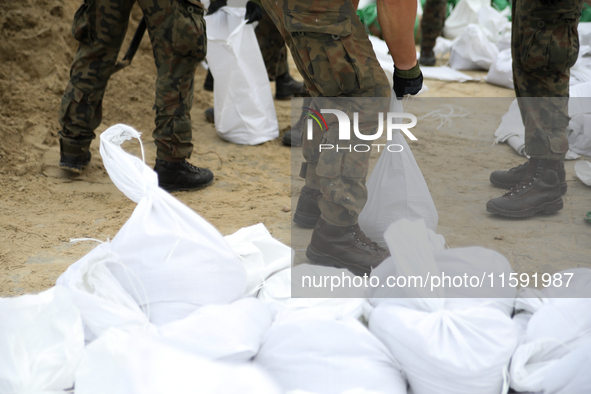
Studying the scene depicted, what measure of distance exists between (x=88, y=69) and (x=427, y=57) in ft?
13.2

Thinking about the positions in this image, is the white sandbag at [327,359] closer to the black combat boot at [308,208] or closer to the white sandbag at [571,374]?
the white sandbag at [571,374]

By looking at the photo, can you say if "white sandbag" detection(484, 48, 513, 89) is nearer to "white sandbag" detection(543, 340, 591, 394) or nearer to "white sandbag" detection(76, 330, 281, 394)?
"white sandbag" detection(543, 340, 591, 394)

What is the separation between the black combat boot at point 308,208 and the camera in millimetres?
2139

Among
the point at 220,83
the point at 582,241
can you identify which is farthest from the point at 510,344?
the point at 220,83

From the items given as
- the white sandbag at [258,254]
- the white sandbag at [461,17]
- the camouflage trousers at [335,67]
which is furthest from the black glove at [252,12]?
the white sandbag at [461,17]

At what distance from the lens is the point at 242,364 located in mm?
1060

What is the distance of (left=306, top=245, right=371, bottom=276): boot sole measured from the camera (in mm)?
1800

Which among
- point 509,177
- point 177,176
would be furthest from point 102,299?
point 509,177

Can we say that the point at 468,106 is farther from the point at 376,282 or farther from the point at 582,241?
the point at 376,282

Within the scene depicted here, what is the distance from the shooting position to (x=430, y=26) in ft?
17.8

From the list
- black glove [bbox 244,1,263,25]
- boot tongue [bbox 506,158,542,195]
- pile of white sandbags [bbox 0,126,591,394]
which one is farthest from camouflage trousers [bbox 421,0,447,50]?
pile of white sandbags [bbox 0,126,591,394]

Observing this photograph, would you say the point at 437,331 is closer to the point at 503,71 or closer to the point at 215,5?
the point at 215,5

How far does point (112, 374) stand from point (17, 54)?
9.86 feet

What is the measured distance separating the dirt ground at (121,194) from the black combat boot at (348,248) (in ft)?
0.97
